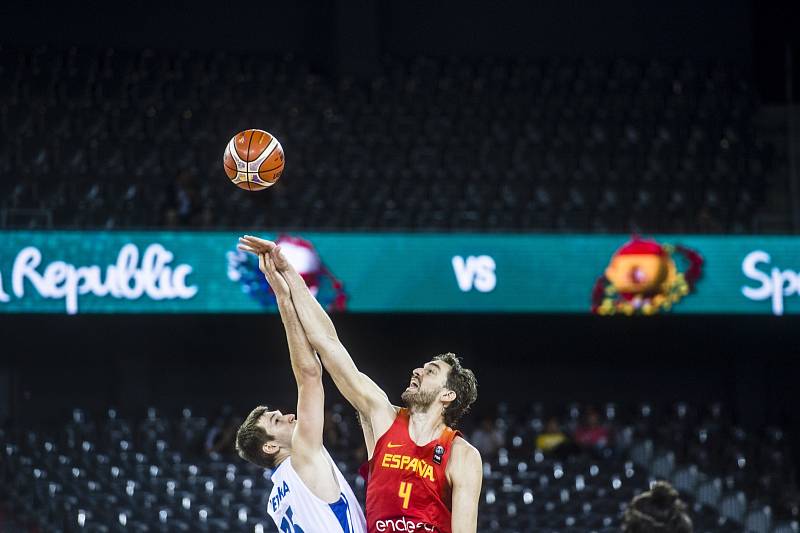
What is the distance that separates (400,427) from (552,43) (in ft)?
54.5

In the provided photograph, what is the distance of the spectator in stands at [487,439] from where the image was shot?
1484cm

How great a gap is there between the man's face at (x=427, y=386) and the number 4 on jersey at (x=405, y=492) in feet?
1.12

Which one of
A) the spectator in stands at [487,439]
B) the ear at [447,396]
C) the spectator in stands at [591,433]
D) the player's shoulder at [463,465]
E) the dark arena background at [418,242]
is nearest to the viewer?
the player's shoulder at [463,465]

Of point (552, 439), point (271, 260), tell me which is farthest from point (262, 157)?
point (552, 439)

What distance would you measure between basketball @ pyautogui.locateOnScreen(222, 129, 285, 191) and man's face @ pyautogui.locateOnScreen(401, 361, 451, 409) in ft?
5.24

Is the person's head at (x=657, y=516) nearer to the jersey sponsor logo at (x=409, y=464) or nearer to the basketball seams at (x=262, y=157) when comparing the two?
the jersey sponsor logo at (x=409, y=464)

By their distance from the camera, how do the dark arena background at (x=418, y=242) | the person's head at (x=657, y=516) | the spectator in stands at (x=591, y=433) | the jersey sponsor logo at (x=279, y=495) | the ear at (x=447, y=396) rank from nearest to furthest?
1. the person's head at (x=657, y=516)
2. the ear at (x=447, y=396)
3. the jersey sponsor logo at (x=279, y=495)
4. the dark arena background at (x=418, y=242)
5. the spectator in stands at (x=591, y=433)

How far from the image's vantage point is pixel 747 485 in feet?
45.8

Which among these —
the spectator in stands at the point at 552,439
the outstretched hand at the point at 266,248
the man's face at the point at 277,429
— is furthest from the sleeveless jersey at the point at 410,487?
the spectator in stands at the point at 552,439

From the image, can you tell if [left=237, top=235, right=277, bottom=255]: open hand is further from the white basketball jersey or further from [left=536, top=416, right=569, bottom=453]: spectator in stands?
[left=536, top=416, right=569, bottom=453]: spectator in stands

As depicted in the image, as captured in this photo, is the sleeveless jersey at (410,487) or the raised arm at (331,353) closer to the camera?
the sleeveless jersey at (410,487)

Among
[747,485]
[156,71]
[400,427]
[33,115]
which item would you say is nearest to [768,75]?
[747,485]

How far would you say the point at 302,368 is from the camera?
504 cm

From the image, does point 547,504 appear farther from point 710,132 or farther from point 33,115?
point 33,115
